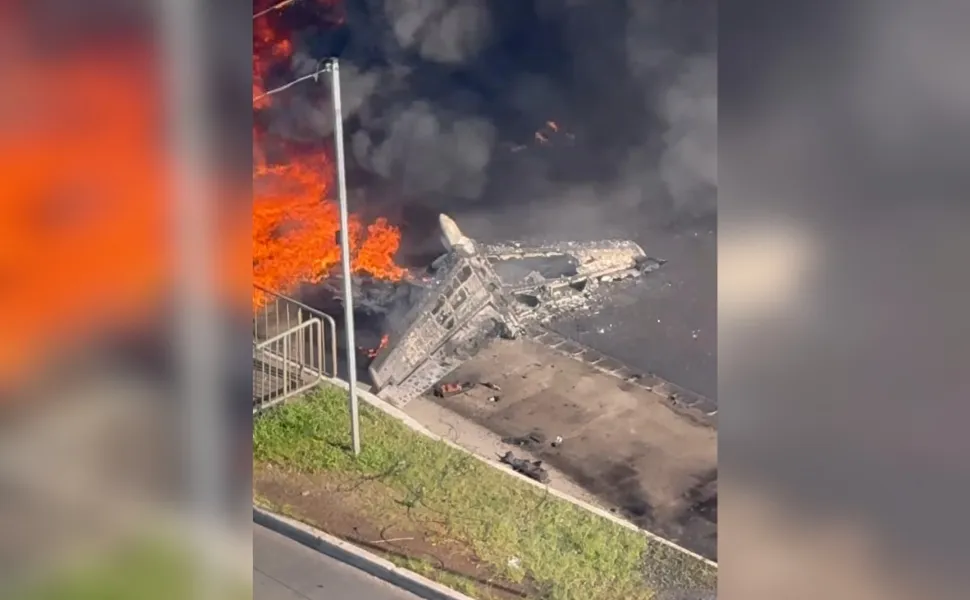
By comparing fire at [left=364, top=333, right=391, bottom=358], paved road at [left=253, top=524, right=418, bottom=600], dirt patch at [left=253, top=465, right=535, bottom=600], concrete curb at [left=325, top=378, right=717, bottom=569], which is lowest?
paved road at [left=253, top=524, right=418, bottom=600]

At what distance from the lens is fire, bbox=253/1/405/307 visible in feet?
5.67

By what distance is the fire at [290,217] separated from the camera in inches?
68.0

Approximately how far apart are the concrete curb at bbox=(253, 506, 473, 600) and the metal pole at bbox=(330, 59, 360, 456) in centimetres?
18

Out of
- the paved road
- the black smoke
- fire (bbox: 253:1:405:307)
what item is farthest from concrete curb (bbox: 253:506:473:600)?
the black smoke

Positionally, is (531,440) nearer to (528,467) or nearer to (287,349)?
(528,467)

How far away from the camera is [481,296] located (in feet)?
5.40

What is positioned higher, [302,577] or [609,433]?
[609,433]
